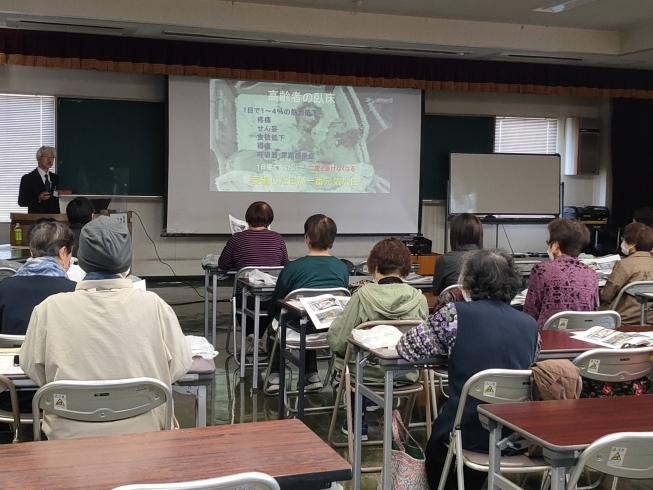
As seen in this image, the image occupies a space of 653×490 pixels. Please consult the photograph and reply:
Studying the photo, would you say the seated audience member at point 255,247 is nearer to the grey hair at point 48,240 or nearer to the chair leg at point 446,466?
the grey hair at point 48,240

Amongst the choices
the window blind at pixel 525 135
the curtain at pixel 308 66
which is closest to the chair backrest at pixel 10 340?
the curtain at pixel 308 66

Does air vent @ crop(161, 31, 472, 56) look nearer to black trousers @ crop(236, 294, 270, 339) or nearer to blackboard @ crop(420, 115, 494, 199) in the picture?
blackboard @ crop(420, 115, 494, 199)

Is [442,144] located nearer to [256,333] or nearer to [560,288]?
[256,333]

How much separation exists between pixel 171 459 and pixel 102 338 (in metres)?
0.64

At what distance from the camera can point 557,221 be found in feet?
13.0

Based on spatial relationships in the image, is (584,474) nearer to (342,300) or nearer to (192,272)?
(342,300)

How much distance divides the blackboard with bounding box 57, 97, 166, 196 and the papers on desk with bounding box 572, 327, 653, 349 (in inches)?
245

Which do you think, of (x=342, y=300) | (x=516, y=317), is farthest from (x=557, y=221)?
(x=516, y=317)

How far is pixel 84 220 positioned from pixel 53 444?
11.8 ft

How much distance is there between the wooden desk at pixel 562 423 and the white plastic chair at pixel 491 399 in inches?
8.6

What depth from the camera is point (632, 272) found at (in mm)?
4477

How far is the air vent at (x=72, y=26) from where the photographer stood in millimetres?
6957

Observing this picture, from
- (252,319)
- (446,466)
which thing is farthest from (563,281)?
(252,319)

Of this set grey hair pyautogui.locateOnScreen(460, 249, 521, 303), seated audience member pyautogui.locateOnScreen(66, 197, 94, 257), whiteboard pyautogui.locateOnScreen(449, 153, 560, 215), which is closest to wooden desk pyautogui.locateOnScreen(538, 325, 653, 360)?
grey hair pyautogui.locateOnScreen(460, 249, 521, 303)
